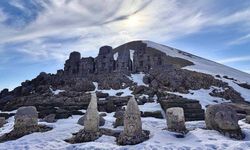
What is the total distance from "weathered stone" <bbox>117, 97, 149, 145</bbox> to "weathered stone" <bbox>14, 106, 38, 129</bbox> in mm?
7877

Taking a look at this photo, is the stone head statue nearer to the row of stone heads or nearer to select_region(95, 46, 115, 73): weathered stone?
the row of stone heads

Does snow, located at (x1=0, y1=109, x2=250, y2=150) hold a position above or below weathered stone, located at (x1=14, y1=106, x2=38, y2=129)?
below

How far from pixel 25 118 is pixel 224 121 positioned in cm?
1474

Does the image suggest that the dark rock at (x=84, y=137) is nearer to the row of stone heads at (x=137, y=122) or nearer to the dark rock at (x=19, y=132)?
the row of stone heads at (x=137, y=122)

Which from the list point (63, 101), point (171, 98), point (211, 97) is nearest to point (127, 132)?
point (171, 98)

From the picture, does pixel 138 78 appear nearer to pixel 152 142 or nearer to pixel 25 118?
pixel 25 118

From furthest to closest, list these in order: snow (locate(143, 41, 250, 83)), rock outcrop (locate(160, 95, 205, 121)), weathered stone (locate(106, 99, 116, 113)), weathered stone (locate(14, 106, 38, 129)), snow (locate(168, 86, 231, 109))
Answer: snow (locate(143, 41, 250, 83)) → snow (locate(168, 86, 231, 109)) → weathered stone (locate(106, 99, 116, 113)) → rock outcrop (locate(160, 95, 205, 121)) → weathered stone (locate(14, 106, 38, 129))

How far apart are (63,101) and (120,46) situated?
3239 inches

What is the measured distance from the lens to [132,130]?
740 inches

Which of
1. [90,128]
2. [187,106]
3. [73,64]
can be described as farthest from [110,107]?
[73,64]

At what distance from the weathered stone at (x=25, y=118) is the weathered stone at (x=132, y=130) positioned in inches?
310

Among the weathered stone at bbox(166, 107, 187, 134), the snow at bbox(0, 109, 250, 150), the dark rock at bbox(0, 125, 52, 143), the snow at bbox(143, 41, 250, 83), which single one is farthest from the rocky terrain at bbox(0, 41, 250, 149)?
the snow at bbox(143, 41, 250, 83)

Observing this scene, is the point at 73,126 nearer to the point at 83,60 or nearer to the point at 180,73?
the point at 180,73

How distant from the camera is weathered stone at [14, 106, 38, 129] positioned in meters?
22.3
